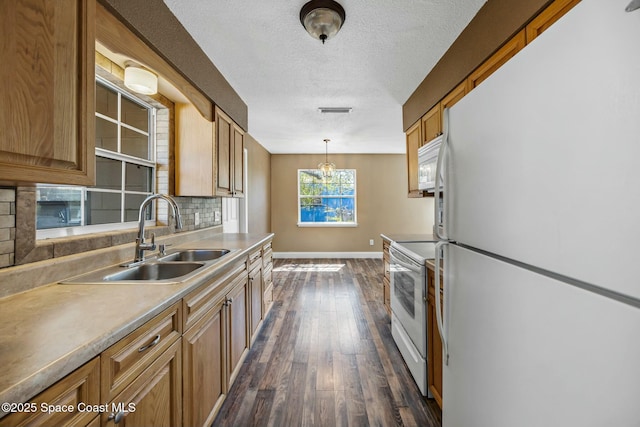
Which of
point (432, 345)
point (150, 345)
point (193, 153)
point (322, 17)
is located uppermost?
point (322, 17)

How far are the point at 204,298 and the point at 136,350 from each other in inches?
19.2

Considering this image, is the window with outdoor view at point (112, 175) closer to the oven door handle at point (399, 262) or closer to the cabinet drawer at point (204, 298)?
the cabinet drawer at point (204, 298)

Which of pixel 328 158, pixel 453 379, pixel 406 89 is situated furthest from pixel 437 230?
pixel 328 158

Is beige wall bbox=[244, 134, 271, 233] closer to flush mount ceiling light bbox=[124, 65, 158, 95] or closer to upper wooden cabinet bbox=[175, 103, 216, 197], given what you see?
upper wooden cabinet bbox=[175, 103, 216, 197]

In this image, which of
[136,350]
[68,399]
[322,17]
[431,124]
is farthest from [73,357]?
[431,124]

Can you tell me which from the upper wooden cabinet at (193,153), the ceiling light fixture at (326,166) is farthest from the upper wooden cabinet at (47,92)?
the ceiling light fixture at (326,166)

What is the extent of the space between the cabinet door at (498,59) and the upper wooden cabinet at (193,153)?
2.03m

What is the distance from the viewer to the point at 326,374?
80.0 inches

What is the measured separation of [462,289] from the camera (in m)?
1.02

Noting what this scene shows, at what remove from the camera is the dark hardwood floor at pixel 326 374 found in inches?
64.3

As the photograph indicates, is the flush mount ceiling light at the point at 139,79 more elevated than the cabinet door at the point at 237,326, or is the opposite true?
the flush mount ceiling light at the point at 139,79

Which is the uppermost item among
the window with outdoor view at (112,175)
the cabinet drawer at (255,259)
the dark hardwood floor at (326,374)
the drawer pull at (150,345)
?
the window with outdoor view at (112,175)

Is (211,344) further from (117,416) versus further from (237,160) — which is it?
(237,160)

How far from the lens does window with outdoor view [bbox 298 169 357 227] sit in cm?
646
